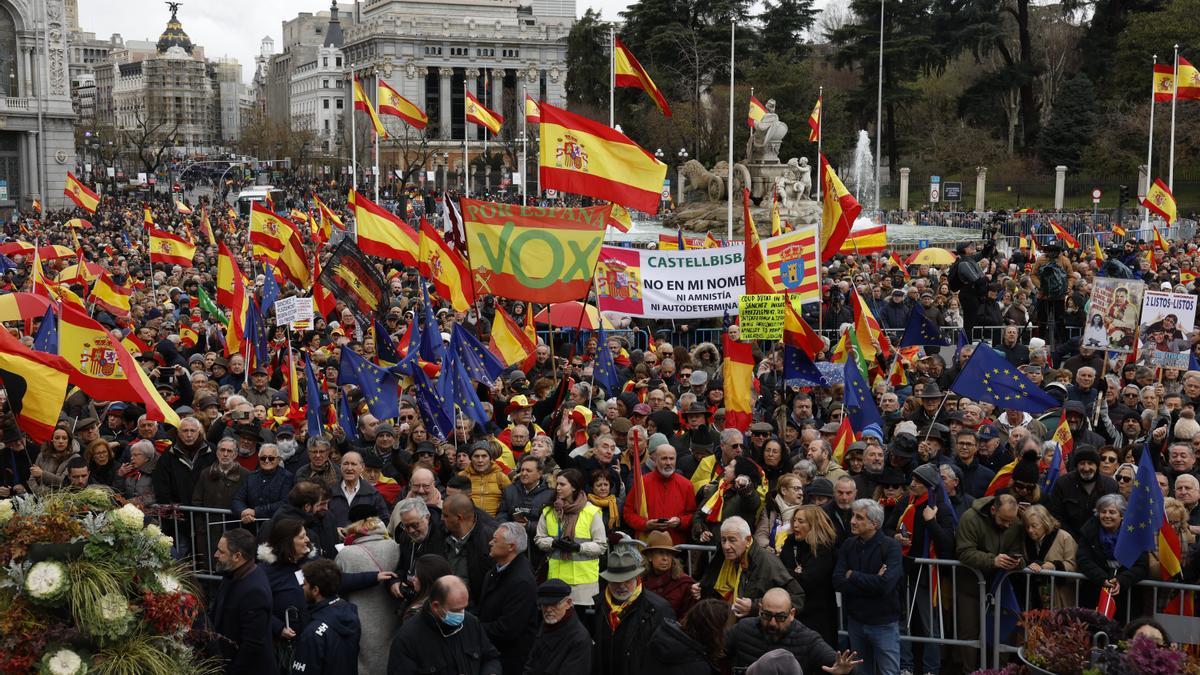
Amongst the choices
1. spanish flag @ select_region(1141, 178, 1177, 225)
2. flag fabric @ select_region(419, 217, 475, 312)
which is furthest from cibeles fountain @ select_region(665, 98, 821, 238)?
flag fabric @ select_region(419, 217, 475, 312)

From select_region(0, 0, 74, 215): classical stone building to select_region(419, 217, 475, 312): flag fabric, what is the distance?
52.6 meters

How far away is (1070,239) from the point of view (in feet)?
89.0

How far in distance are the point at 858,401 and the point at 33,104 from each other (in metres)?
61.7

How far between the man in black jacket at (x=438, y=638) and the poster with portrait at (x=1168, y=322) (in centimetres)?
860

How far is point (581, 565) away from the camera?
299 inches

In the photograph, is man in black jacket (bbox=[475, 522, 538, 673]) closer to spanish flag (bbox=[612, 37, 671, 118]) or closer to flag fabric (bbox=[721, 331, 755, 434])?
flag fabric (bbox=[721, 331, 755, 434])

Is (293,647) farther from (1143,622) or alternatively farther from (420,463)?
→ (1143,622)

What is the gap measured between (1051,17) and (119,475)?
7158cm

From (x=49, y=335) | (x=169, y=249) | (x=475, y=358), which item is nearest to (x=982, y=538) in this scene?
(x=475, y=358)

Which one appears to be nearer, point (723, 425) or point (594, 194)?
point (723, 425)

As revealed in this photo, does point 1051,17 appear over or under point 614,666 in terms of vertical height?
over

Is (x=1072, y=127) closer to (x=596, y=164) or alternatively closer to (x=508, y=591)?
(x=596, y=164)

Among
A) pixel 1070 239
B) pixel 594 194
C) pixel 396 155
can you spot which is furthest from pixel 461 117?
pixel 594 194

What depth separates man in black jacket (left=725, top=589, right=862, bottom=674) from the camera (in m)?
6.39
